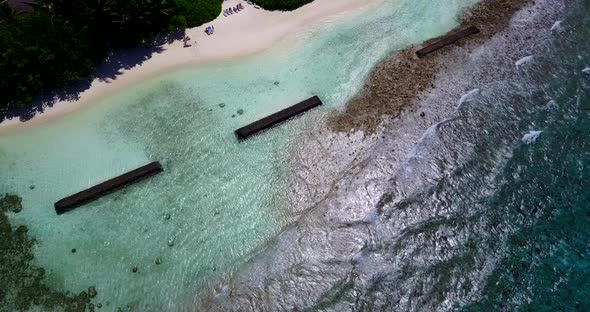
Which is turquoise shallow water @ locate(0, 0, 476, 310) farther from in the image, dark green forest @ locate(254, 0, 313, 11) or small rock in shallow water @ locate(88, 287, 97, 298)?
dark green forest @ locate(254, 0, 313, 11)

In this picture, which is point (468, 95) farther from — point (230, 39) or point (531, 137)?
point (230, 39)

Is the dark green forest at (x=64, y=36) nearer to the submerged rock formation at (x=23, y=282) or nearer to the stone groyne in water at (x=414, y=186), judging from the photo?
the submerged rock formation at (x=23, y=282)

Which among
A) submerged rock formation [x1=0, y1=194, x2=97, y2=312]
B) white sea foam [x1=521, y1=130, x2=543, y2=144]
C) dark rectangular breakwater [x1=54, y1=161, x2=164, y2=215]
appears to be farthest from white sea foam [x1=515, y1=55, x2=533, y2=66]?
submerged rock formation [x1=0, y1=194, x2=97, y2=312]

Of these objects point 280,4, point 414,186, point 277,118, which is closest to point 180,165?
point 277,118

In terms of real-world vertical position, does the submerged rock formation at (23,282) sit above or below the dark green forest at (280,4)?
below

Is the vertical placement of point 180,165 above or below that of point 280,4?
below

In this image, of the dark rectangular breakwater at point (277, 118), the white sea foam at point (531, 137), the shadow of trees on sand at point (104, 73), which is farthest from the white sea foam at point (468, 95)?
the shadow of trees on sand at point (104, 73)
